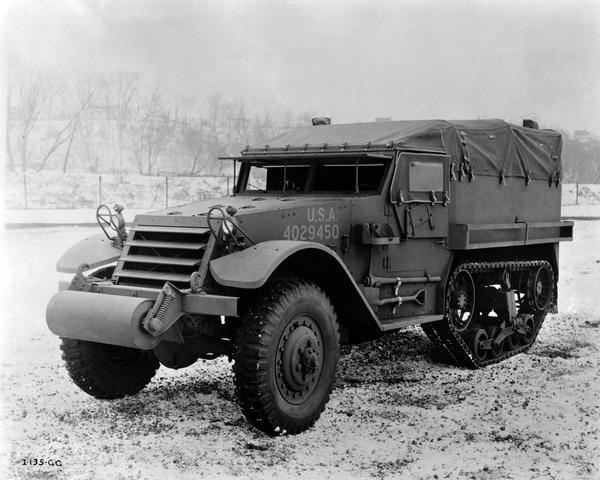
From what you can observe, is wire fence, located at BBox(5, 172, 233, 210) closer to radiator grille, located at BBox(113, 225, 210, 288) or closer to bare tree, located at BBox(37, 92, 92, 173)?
bare tree, located at BBox(37, 92, 92, 173)

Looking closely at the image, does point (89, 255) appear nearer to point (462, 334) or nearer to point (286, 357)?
point (286, 357)

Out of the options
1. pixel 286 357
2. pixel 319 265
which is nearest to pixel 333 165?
pixel 319 265

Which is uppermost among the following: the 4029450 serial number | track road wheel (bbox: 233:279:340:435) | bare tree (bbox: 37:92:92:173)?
bare tree (bbox: 37:92:92:173)

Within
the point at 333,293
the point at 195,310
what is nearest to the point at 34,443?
the point at 195,310

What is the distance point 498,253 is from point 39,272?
7.17m

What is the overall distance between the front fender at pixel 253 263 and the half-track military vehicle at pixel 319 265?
10mm

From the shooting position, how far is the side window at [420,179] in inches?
269

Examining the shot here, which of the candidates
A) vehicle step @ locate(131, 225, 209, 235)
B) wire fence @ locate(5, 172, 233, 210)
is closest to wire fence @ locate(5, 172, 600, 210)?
wire fence @ locate(5, 172, 233, 210)

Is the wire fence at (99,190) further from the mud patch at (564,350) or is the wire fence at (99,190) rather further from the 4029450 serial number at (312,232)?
the 4029450 serial number at (312,232)

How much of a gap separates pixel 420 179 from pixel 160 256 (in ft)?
8.05

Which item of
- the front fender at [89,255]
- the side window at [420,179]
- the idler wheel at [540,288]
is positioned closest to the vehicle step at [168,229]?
the front fender at [89,255]

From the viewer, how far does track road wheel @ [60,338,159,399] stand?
20.1ft

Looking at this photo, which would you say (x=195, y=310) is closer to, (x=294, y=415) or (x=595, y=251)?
(x=294, y=415)

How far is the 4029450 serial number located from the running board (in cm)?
84
